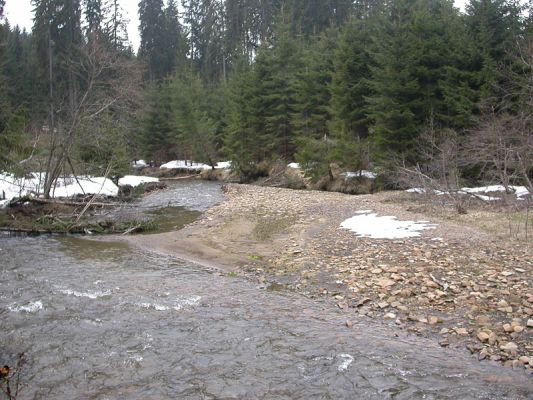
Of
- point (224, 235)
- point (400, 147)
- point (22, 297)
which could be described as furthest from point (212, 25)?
point (22, 297)

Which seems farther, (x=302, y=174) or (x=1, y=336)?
(x=302, y=174)

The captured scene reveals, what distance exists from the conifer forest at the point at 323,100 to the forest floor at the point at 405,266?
15.6ft

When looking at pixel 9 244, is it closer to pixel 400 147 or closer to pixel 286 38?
pixel 400 147

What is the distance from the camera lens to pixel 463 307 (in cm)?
759

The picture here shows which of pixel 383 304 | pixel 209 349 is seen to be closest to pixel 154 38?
pixel 383 304

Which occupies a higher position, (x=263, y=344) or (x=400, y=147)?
(x=400, y=147)

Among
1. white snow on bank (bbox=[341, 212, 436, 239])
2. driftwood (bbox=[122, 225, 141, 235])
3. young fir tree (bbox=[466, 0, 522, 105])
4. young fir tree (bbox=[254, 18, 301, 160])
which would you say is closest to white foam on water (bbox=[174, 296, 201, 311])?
white snow on bank (bbox=[341, 212, 436, 239])

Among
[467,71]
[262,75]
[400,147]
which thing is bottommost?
[400,147]

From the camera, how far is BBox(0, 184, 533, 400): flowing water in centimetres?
540

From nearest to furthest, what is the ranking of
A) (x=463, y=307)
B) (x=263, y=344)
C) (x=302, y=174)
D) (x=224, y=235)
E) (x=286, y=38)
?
(x=263, y=344)
(x=463, y=307)
(x=224, y=235)
(x=302, y=174)
(x=286, y=38)

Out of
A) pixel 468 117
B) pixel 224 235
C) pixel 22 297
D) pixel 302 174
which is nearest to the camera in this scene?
pixel 22 297

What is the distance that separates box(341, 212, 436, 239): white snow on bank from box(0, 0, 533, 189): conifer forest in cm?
425

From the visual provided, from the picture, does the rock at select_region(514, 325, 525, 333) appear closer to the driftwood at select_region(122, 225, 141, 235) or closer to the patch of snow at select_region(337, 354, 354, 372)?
the patch of snow at select_region(337, 354, 354, 372)

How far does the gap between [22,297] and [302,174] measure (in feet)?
75.5
